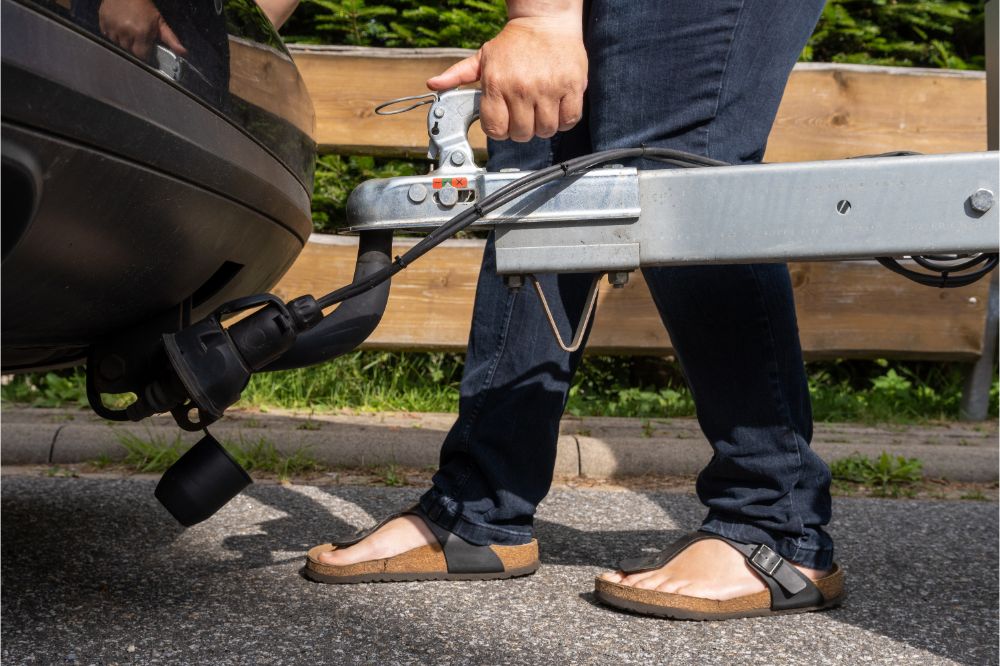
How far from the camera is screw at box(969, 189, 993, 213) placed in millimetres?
1030

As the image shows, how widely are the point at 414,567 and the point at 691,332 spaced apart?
0.63 metres

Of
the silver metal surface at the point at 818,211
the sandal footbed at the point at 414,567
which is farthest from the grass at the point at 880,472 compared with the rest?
the silver metal surface at the point at 818,211

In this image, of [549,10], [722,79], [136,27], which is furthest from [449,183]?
[722,79]

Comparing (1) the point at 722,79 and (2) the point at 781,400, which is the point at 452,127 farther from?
(2) the point at 781,400

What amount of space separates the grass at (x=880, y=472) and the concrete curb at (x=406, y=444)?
0.23ft

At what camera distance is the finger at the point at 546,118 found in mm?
1165

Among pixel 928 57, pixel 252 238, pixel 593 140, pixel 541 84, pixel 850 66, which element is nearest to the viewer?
pixel 541 84

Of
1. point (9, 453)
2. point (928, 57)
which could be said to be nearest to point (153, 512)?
point (9, 453)

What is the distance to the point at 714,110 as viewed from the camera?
1421mm

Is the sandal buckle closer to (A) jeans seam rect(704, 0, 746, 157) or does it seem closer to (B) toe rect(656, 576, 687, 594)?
(B) toe rect(656, 576, 687, 594)

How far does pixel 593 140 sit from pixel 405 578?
0.82 meters

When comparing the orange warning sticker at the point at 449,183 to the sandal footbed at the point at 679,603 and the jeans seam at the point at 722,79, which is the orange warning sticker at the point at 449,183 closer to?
the jeans seam at the point at 722,79

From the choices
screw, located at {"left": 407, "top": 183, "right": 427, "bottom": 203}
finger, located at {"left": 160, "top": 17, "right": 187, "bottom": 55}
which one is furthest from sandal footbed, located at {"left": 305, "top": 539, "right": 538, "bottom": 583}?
finger, located at {"left": 160, "top": 17, "right": 187, "bottom": 55}

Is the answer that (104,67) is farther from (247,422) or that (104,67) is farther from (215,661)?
(247,422)
